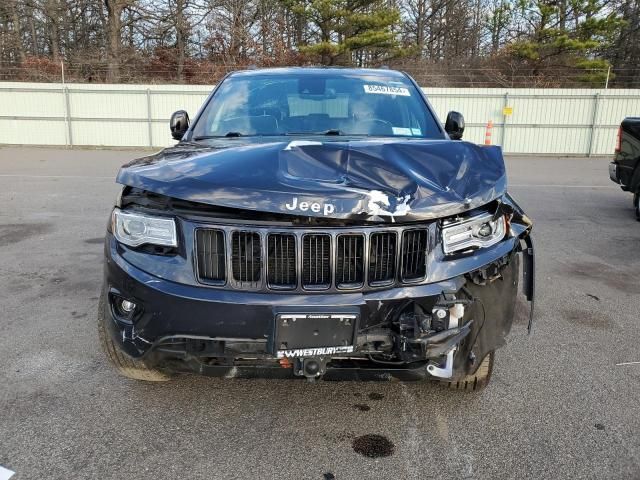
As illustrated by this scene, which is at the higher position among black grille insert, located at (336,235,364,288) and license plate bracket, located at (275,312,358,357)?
black grille insert, located at (336,235,364,288)

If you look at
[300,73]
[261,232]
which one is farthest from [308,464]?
[300,73]

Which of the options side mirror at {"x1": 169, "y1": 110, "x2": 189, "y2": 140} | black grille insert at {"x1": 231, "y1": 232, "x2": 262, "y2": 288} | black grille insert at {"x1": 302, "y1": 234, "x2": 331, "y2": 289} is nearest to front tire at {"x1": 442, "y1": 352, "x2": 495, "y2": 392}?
black grille insert at {"x1": 302, "y1": 234, "x2": 331, "y2": 289}

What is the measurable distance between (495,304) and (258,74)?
2.71 meters

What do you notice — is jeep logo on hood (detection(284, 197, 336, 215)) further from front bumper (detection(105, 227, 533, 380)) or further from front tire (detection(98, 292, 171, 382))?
front tire (detection(98, 292, 171, 382))

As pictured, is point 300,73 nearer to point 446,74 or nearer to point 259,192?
point 259,192

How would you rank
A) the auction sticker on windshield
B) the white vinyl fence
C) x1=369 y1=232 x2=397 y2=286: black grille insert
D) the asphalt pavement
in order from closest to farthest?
x1=369 y1=232 x2=397 y2=286: black grille insert → the asphalt pavement → the auction sticker on windshield → the white vinyl fence

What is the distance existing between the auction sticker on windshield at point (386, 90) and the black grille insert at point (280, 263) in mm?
2051

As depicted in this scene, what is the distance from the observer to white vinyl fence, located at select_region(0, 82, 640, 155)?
66.9ft

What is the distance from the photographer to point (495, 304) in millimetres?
2381

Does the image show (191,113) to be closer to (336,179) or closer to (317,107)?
(317,107)

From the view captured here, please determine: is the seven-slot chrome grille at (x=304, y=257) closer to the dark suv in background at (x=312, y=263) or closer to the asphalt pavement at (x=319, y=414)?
the dark suv in background at (x=312, y=263)

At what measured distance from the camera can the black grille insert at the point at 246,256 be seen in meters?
2.19

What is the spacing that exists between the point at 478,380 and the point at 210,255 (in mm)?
1593

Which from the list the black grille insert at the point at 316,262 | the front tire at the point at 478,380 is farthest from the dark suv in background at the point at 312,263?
the front tire at the point at 478,380
